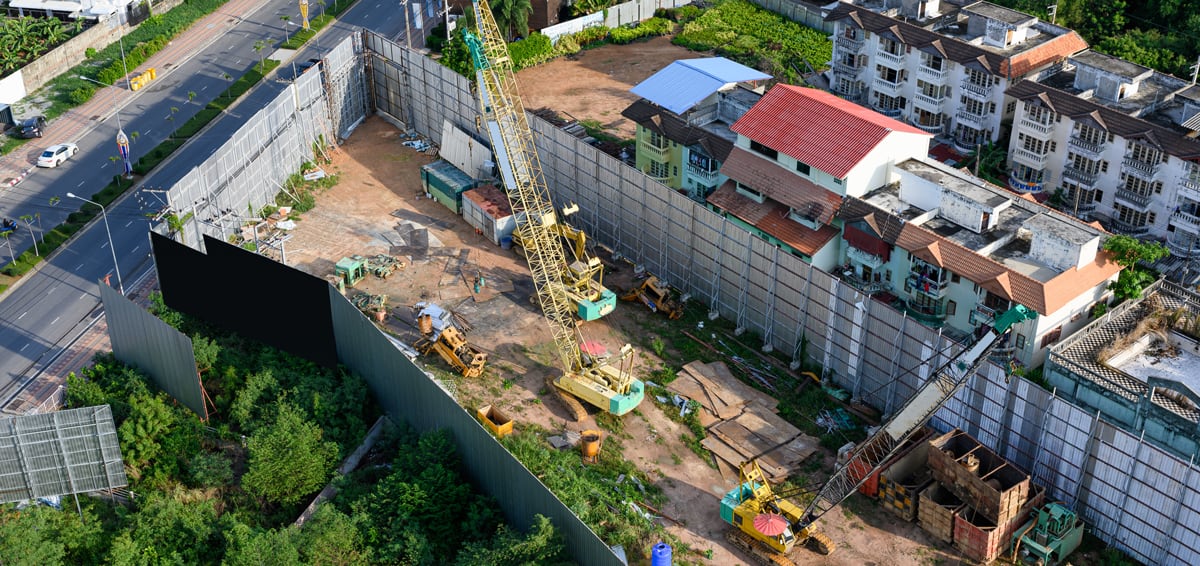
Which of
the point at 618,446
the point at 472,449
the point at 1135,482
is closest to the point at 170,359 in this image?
the point at 472,449

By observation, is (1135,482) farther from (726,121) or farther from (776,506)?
(726,121)

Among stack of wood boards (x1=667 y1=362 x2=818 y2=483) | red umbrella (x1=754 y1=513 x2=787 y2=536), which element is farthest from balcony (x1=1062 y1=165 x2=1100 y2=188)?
red umbrella (x1=754 y1=513 x2=787 y2=536)

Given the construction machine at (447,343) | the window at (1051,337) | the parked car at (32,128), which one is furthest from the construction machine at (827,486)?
the parked car at (32,128)

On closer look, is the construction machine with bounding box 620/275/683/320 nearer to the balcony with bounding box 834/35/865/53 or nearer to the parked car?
the balcony with bounding box 834/35/865/53

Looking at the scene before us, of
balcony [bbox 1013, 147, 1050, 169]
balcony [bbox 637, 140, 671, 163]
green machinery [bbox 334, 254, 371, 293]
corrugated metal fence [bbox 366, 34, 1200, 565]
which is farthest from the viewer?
balcony [bbox 1013, 147, 1050, 169]

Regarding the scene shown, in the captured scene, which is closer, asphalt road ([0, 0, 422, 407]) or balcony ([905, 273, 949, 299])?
balcony ([905, 273, 949, 299])

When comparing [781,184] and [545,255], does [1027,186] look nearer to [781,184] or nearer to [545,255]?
[781,184]

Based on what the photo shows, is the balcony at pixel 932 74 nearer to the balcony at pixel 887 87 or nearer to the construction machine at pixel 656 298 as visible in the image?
the balcony at pixel 887 87
